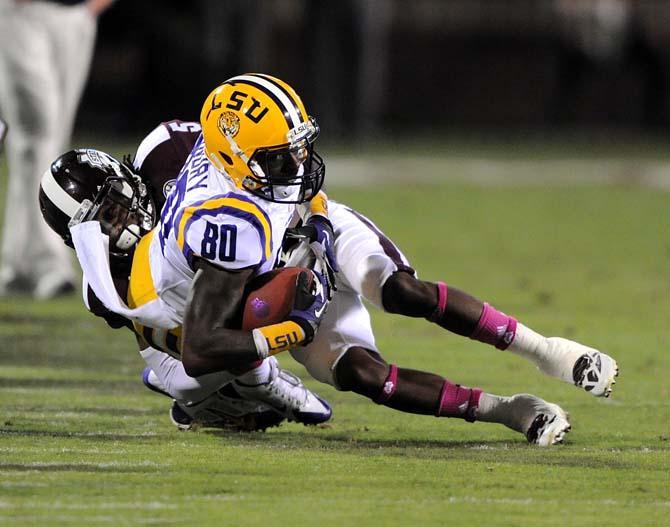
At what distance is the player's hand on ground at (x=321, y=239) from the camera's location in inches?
217

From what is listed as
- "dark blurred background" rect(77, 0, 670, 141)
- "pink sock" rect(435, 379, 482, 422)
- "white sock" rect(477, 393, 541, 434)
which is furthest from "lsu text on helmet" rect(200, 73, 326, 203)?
"dark blurred background" rect(77, 0, 670, 141)

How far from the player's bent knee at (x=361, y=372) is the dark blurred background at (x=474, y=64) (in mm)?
17931

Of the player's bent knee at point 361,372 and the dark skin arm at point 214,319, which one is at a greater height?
the dark skin arm at point 214,319

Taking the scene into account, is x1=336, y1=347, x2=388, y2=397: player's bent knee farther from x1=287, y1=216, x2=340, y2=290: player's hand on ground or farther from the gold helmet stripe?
the gold helmet stripe

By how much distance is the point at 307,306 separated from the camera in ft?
17.4

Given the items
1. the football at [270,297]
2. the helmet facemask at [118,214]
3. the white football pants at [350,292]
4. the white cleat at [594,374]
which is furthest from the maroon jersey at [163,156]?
the white cleat at [594,374]

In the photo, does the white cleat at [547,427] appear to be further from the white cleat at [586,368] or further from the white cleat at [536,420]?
the white cleat at [586,368]

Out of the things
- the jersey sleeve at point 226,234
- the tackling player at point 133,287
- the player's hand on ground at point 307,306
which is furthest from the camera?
the tackling player at point 133,287

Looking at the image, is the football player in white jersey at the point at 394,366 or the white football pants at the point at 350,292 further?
the white football pants at the point at 350,292

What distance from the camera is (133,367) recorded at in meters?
7.46

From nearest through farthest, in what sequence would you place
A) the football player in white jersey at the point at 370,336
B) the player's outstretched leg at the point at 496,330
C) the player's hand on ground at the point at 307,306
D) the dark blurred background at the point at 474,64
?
the player's hand on ground at the point at 307,306 → the football player in white jersey at the point at 370,336 → the player's outstretched leg at the point at 496,330 → the dark blurred background at the point at 474,64

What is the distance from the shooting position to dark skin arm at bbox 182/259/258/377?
5160 mm

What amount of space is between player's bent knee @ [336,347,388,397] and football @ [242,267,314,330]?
34cm

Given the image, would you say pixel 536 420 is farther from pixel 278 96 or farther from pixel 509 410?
pixel 278 96
